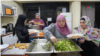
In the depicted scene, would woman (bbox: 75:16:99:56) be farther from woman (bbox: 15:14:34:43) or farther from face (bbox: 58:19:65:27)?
woman (bbox: 15:14:34:43)

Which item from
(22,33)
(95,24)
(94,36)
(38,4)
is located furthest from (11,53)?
(95,24)

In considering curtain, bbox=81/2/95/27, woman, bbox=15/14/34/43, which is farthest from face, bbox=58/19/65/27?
curtain, bbox=81/2/95/27

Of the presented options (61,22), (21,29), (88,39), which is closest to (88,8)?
(88,39)

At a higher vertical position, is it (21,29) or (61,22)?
(61,22)

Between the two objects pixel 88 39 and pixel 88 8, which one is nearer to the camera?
pixel 88 39

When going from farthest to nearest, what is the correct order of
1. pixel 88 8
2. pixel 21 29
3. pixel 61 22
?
pixel 88 8 → pixel 21 29 → pixel 61 22

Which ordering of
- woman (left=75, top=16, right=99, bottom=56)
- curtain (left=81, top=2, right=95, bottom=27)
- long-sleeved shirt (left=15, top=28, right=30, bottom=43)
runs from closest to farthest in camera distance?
woman (left=75, top=16, right=99, bottom=56)
long-sleeved shirt (left=15, top=28, right=30, bottom=43)
curtain (left=81, top=2, right=95, bottom=27)

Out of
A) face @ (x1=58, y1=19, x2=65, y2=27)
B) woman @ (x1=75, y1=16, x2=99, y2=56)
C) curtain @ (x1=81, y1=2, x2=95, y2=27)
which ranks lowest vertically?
woman @ (x1=75, y1=16, x2=99, y2=56)

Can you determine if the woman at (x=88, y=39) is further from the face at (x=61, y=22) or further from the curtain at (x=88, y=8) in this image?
the curtain at (x=88, y=8)

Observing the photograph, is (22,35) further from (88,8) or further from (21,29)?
(88,8)

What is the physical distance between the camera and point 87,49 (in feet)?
4.16

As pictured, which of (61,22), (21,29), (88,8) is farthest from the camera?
(88,8)

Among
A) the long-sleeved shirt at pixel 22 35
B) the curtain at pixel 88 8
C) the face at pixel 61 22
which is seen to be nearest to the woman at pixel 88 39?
the face at pixel 61 22

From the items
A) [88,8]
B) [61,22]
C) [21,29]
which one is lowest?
[21,29]
